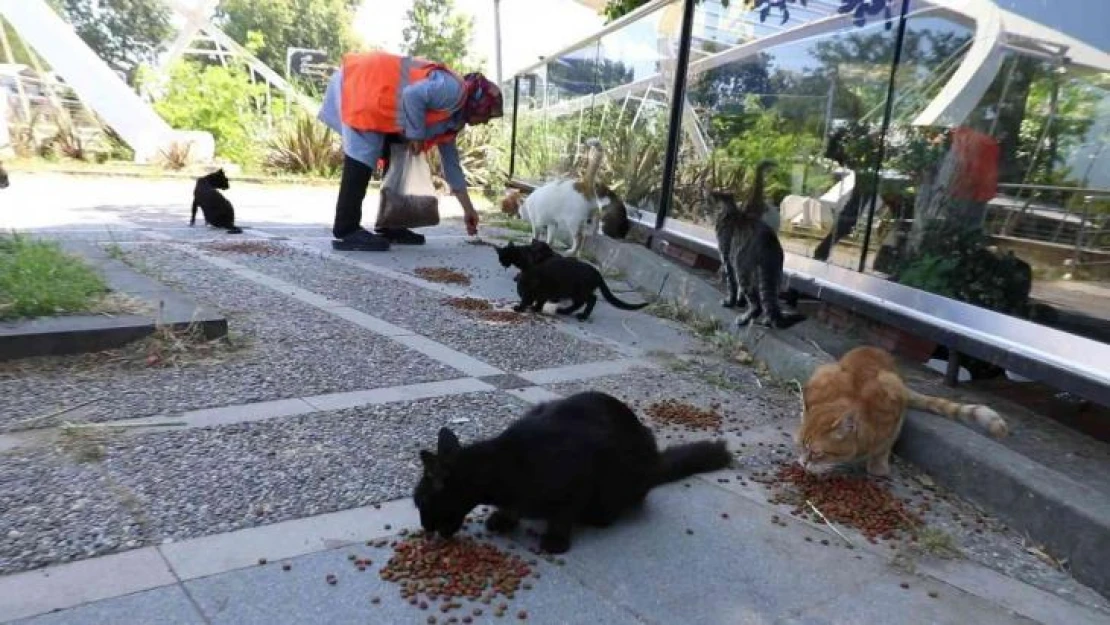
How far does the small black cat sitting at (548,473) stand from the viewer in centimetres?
265

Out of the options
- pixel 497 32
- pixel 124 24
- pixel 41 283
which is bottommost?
pixel 41 283

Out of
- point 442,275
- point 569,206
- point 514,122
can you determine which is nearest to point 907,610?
point 442,275

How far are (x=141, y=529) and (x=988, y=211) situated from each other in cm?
492

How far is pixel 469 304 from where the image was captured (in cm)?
644

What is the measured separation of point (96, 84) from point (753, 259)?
17.1m

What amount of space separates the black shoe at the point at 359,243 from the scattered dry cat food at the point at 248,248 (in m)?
0.57

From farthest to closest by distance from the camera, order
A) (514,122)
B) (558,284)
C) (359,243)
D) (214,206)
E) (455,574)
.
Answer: (514,122) → (214,206) → (359,243) → (558,284) → (455,574)

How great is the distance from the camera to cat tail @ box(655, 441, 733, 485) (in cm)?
337

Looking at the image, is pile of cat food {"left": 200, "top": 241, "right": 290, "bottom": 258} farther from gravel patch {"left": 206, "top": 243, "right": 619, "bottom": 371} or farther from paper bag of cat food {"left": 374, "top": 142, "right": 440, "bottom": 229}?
paper bag of cat food {"left": 374, "top": 142, "right": 440, "bottom": 229}

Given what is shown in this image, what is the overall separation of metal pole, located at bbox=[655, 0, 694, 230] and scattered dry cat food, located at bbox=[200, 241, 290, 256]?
4.01 m

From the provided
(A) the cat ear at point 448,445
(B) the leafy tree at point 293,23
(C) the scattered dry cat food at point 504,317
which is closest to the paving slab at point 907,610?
(A) the cat ear at point 448,445

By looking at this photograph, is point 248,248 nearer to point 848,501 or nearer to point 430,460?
A: point 430,460

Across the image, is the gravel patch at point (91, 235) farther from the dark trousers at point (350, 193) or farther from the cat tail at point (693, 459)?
the cat tail at point (693, 459)

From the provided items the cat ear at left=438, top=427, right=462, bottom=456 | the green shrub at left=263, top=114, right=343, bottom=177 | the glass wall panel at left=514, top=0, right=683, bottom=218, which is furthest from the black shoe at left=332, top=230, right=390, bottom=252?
the green shrub at left=263, top=114, right=343, bottom=177
